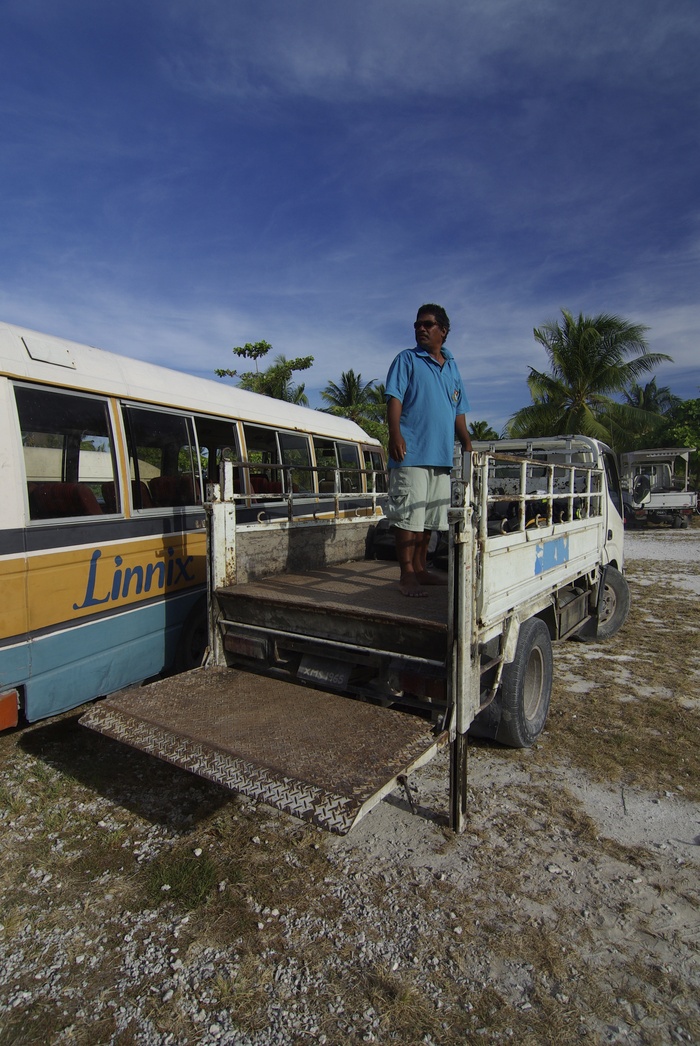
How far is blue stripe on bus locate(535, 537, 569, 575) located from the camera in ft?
11.6

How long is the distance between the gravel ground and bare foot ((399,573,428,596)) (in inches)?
41.9

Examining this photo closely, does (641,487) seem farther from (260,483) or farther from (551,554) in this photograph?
(260,483)

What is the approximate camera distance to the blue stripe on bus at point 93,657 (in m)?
3.18

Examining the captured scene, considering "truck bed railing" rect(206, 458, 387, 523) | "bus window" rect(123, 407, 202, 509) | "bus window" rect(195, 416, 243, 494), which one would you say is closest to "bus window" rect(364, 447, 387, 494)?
"truck bed railing" rect(206, 458, 387, 523)

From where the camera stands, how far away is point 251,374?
25.3 m

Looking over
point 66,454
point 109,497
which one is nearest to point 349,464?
point 109,497

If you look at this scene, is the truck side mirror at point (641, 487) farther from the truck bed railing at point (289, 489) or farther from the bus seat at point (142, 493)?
the bus seat at point (142, 493)

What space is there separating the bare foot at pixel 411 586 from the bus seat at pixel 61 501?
2.06 m

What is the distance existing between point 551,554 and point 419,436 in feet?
4.04

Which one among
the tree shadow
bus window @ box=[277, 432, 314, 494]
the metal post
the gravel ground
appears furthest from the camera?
bus window @ box=[277, 432, 314, 494]

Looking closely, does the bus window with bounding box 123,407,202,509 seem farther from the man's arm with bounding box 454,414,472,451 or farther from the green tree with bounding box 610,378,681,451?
the green tree with bounding box 610,378,681,451

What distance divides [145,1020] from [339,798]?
0.89 m

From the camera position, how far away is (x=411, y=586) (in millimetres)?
3555

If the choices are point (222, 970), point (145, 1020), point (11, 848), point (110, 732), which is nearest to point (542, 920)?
point (222, 970)
